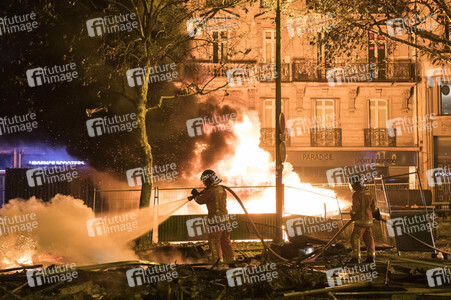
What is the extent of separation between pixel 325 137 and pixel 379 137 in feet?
11.1

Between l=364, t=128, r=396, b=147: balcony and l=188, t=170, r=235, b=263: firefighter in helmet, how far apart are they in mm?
21733

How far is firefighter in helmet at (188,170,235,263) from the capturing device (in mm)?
9266

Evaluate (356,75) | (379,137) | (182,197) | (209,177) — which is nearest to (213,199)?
(209,177)

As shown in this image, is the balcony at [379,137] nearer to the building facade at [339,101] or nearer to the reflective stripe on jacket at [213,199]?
the building facade at [339,101]

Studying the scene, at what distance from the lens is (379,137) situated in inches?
1156

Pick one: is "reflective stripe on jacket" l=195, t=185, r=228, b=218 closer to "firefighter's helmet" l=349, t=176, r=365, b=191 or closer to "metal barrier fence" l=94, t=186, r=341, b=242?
"firefighter's helmet" l=349, t=176, r=365, b=191

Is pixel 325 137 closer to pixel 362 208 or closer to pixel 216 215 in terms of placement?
pixel 362 208

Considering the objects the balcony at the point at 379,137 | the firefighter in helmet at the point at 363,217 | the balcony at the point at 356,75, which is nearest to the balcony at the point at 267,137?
the balcony at the point at 356,75

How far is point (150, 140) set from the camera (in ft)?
71.9

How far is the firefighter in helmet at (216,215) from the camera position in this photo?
927 centimetres

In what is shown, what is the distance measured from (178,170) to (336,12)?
437 inches

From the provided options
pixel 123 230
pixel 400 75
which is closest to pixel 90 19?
pixel 123 230

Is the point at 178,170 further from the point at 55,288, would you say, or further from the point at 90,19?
the point at 55,288

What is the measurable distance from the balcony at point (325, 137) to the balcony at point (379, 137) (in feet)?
5.97
